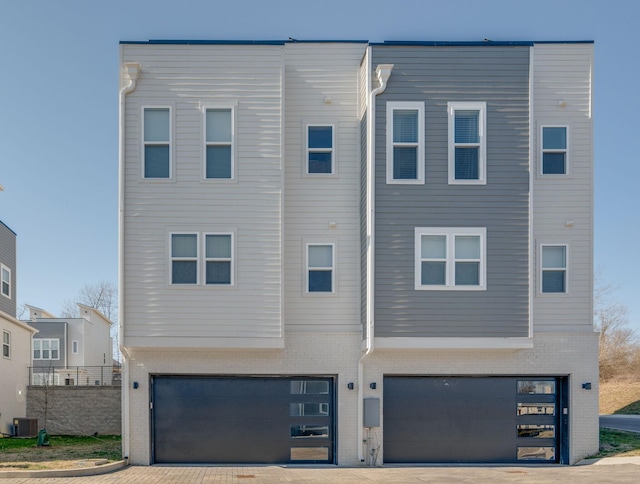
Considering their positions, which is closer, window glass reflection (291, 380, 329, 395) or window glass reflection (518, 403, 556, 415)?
window glass reflection (291, 380, 329, 395)

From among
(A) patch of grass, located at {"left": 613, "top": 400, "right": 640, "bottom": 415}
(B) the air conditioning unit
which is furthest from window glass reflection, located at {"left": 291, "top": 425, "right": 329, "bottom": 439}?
(A) patch of grass, located at {"left": 613, "top": 400, "right": 640, "bottom": 415}

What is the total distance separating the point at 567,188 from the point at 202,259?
338 inches

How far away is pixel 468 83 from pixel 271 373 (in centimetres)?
793

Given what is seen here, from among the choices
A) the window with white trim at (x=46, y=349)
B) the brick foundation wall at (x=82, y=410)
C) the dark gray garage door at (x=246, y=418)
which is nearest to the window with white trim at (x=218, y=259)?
the dark gray garage door at (x=246, y=418)

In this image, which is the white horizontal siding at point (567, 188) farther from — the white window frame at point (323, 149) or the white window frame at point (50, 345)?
the white window frame at point (50, 345)

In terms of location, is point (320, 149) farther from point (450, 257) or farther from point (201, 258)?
point (450, 257)

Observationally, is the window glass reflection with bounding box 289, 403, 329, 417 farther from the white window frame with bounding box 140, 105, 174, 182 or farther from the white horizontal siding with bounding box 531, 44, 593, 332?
Result: the white window frame with bounding box 140, 105, 174, 182

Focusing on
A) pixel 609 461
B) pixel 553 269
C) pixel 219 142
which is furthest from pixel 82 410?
pixel 609 461

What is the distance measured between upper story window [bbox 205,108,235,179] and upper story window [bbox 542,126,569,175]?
7.29 m

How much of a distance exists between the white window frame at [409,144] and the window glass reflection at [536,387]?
535cm

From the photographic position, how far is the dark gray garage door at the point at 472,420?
625 inches

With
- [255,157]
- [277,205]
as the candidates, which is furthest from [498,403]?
[255,157]

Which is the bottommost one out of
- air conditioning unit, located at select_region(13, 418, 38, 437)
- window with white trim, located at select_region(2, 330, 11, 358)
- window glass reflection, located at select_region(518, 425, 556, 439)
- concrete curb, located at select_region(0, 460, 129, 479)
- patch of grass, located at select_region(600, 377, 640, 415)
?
patch of grass, located at select_region(600, 377, 640, 415)

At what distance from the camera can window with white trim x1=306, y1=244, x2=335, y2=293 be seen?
52.1 ft
